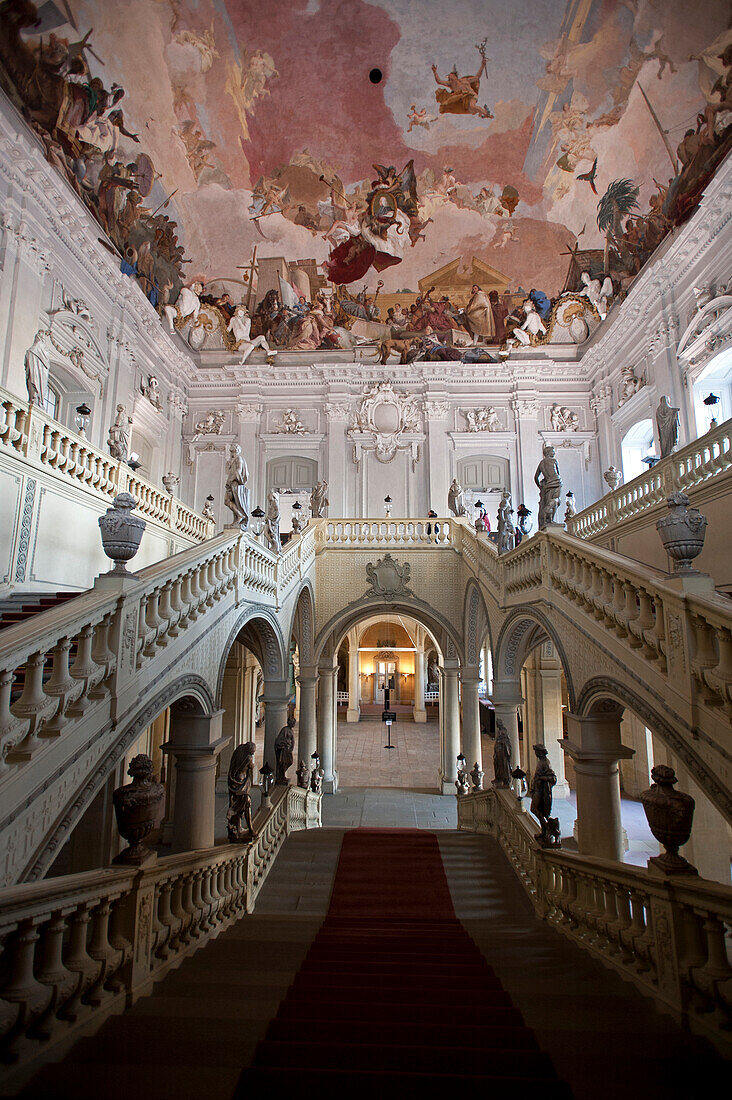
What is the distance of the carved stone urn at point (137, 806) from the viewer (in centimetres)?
368

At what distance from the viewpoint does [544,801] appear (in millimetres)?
7410

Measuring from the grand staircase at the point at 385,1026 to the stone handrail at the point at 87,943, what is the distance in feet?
0.44

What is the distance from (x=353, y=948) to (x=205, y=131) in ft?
69.5

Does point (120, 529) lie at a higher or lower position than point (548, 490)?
lower

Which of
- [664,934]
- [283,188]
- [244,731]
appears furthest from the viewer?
[283,188]

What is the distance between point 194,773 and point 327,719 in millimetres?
10070

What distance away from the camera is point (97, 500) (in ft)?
30.4

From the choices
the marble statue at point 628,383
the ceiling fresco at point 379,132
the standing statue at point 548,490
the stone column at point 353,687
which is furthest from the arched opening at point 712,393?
the stone column at point 353,687

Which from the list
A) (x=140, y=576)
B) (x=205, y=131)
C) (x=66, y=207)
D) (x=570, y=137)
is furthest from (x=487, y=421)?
(x=140, y=576)

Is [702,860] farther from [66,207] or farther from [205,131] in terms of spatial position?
[205,131]

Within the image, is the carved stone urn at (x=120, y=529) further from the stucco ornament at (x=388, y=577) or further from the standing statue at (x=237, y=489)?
the stucco ornament at (x=388, y=577)

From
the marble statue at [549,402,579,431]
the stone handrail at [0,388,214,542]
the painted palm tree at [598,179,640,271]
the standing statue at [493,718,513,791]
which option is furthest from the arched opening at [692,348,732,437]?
the stone handrail at [0,388,214,542]

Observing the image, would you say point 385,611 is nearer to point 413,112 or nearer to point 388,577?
point 388,577

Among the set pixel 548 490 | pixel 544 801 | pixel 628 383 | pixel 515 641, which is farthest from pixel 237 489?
pixel 628 383
